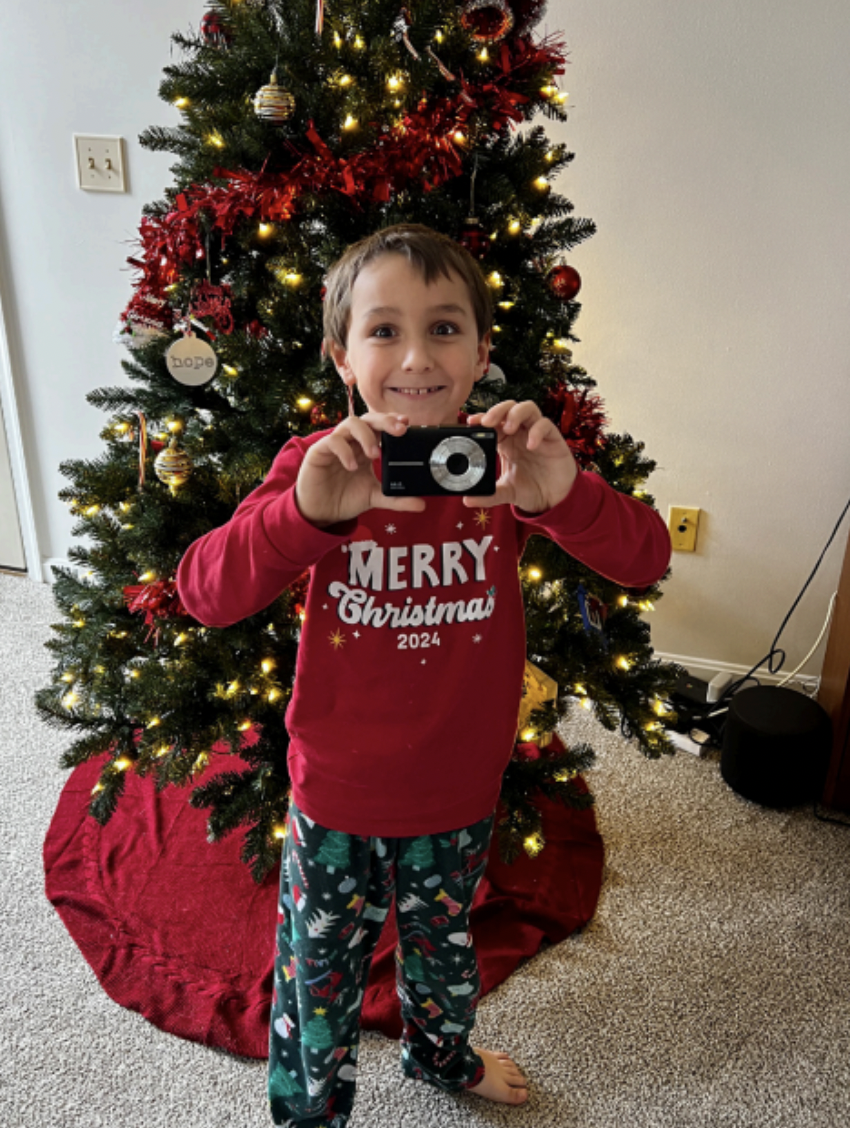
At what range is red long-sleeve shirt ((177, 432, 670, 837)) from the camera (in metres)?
0.89

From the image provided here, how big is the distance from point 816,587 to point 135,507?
5.11 ft

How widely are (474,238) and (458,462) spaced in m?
0.65

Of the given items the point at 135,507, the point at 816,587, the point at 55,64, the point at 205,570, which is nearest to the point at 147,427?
the point at 135,507

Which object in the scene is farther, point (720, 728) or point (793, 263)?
point (720, 728)

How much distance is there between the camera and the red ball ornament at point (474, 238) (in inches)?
50.8

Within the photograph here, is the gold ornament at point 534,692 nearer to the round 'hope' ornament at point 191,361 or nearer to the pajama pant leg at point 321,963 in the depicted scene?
the pajama pant leg at point 321,963

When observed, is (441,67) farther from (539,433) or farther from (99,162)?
(99,162)

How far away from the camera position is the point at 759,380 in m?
1.99

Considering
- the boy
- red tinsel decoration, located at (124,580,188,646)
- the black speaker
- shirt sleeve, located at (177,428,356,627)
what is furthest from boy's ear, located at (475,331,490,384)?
the black speaker

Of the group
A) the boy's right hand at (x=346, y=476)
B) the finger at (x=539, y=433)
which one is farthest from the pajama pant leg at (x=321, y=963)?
the finger at (x=539, y=433)

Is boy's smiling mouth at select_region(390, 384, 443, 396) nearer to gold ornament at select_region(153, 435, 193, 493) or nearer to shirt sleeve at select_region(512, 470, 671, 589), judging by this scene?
Result: shirt sleeve at select_region(512, 470, 671, 589)

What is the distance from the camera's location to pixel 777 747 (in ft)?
5.71

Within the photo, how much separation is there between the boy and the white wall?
119 cm

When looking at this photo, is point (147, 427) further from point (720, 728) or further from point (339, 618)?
point (720, 728)
